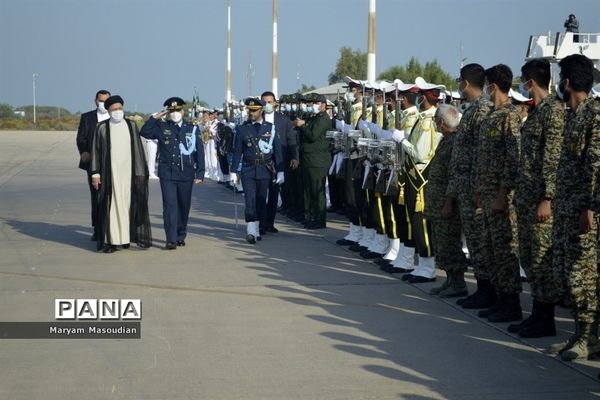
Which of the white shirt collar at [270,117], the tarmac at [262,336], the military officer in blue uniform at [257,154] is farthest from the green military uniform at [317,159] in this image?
the tarmac at [262,336]

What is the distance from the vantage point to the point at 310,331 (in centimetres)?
902

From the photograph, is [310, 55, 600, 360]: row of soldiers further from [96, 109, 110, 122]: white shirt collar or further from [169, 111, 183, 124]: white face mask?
[96, 109, 110, 122]: white shirt collar

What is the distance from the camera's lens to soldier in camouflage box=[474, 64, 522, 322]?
908 centimetres

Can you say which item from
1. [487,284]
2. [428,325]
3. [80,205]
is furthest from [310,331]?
[80,205]

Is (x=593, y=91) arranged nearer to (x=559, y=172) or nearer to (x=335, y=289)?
(x=559, y=172)

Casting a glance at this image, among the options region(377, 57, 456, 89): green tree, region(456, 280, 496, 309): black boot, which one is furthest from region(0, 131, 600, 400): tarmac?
region(377, 57, 456, 89): green tree

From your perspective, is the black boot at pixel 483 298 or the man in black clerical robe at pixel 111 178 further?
the man in black clerical robe at pixel 111 178

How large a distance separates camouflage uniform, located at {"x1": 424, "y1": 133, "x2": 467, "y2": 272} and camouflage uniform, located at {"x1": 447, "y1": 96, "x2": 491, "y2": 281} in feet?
1.75

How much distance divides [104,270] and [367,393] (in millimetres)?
6168

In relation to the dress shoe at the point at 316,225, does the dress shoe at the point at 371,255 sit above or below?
below

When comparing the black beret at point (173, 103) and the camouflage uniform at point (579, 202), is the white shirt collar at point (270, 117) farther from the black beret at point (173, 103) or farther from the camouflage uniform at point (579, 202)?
the camouflage uniform at point (579, 202)

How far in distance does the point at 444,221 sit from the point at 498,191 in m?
1.29

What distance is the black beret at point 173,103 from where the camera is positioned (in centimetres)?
1475

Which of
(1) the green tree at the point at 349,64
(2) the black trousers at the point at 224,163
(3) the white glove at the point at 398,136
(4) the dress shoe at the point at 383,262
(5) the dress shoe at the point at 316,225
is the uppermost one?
(1) the green tree at the point at 349,64
